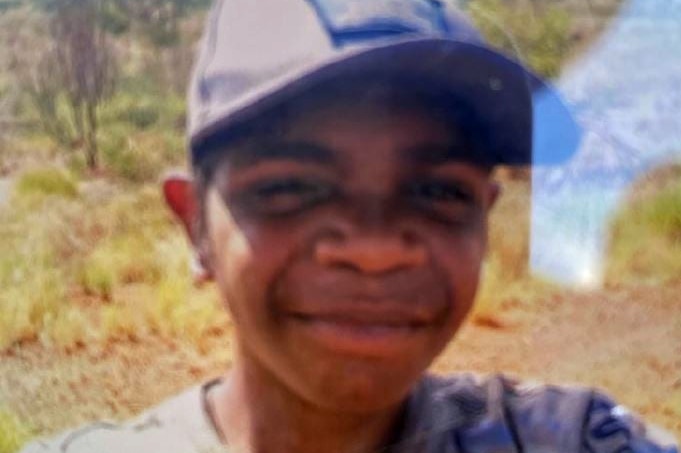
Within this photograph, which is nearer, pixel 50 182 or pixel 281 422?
pixel 281 422

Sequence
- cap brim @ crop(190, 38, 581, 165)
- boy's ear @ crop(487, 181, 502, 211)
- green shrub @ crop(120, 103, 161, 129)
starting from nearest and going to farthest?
cap brim @ crop(190, 38, 581, 165) < boy's ear @ crop(487, 181, 502, 211) < green shrub @ crop(120, 103, 161, 129)

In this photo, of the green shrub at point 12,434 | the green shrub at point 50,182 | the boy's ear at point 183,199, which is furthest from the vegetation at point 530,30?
the green shrub at point 12,434

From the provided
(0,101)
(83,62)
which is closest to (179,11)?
(83,62)

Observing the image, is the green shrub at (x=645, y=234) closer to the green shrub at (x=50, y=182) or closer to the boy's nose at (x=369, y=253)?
the boy's nose at (x=369, y=253)

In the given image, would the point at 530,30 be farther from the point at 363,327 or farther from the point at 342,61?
the point at 363,327

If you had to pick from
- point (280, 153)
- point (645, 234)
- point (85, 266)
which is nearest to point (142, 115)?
point (85, 266)

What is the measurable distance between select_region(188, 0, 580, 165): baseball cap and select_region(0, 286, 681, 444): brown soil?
0.39 meters

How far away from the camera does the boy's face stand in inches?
59.1

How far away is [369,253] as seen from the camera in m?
1.48

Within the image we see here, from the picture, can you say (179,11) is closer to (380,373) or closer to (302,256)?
(302,256)

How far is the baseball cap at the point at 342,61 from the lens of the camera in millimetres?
1454

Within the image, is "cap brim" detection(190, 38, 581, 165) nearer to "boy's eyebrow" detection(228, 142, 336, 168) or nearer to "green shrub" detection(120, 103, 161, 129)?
"boy's eyebrow" detection(228, 142, 336, 168)

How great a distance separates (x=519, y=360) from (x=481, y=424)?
0.22m

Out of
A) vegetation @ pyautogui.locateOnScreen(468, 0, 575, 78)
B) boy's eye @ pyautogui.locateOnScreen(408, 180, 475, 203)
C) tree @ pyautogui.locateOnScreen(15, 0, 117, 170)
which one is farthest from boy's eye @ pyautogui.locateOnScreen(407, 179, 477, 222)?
tree @ pyautogui.locateOnScreen(15, 0, 117, 170)
